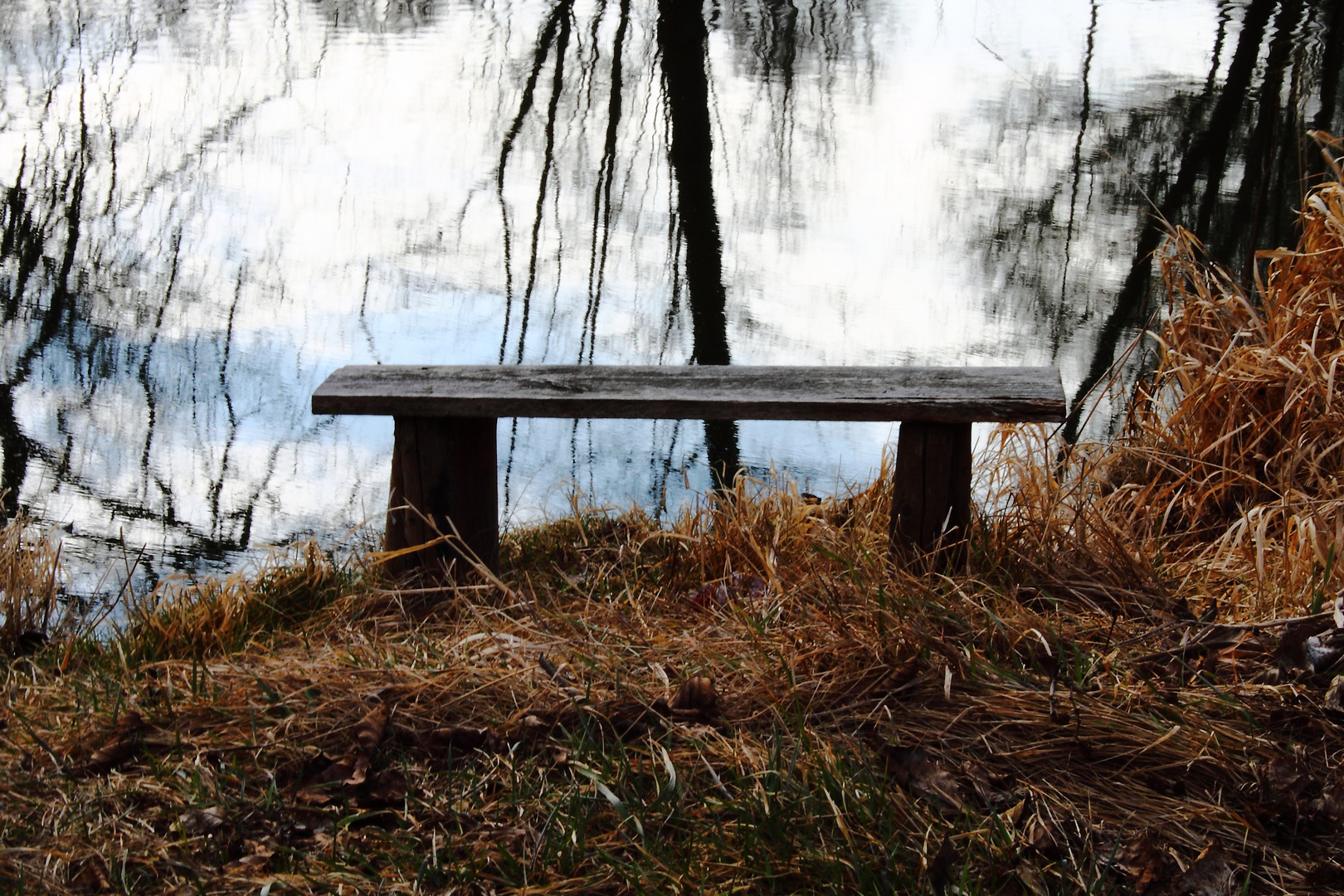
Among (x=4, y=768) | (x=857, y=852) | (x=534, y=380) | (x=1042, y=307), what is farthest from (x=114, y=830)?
(x=1042, y=307)

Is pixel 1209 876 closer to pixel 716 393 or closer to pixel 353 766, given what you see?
pixel 353 766

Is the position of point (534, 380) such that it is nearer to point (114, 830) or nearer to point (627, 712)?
point (627, 712)

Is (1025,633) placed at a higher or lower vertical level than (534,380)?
lower

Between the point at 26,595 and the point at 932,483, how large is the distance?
2820mm

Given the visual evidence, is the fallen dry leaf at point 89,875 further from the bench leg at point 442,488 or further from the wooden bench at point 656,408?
the bench leg at point 442,488

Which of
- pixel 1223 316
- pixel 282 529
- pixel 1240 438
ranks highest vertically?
pixel 1223 316

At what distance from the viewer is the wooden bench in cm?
251

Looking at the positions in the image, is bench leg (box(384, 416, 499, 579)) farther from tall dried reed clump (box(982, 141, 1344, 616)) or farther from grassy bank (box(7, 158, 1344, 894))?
tall dried reed clump (box(982, 141, 1344, 616))

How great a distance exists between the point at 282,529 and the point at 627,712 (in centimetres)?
315

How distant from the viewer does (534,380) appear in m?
2.74

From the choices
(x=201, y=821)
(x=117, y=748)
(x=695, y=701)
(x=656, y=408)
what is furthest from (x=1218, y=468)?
(x=117, y=748)

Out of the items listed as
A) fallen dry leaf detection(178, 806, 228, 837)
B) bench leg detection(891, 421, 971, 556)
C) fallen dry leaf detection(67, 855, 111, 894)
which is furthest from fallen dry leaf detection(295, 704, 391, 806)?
bench leg detection(891, 421, 971, 556)

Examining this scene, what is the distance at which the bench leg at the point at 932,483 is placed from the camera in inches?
102

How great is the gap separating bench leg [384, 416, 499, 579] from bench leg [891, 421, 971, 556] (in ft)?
3.62
